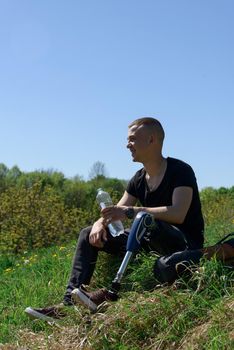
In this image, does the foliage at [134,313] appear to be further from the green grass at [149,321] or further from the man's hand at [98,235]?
the man's hand at [98,235]

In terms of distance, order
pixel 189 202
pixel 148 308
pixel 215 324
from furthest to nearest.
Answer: pixel 189 202
pixel 148 308
pixel 215 324

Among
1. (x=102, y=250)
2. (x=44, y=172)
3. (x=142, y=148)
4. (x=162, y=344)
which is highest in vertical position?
(x=44, y=172)

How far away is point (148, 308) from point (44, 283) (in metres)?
2.28

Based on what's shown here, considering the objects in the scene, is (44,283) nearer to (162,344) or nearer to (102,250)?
(102,250)

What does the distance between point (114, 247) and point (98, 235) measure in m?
0.27

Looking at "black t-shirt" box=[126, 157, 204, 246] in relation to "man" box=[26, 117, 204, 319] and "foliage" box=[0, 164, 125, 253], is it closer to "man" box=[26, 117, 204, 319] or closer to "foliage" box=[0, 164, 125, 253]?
"man" box=[26, 117, 204, 319]

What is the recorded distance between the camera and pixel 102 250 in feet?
17.4

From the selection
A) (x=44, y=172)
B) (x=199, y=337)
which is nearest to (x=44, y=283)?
(x=199, y=337)

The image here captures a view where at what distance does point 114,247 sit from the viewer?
5.29 metres

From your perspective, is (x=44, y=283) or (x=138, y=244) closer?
(x=138, y=244)

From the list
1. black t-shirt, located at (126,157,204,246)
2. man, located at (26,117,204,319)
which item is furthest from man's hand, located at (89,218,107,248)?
black t-shirt, located at (126,157,204,246)

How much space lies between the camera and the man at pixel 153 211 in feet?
16.1

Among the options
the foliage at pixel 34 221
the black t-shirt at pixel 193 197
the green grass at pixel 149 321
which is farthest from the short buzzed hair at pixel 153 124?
the foliage at pixel 34 221

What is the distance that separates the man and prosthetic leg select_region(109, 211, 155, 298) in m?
0.09
